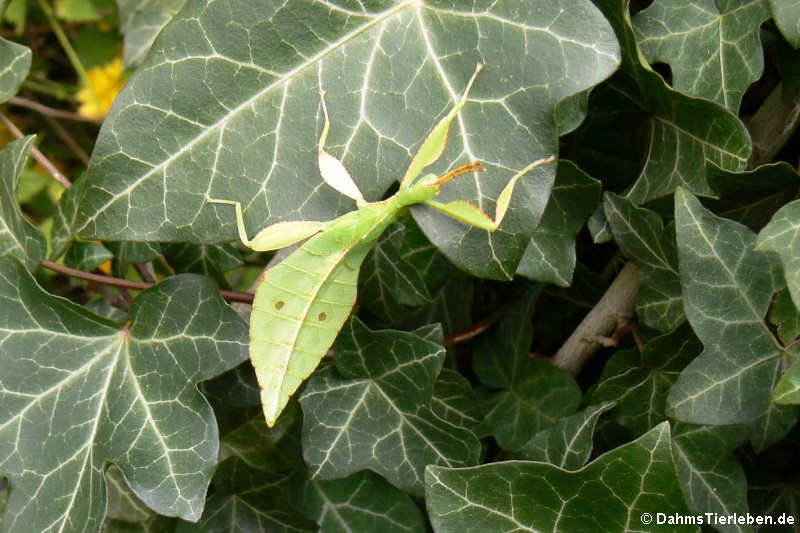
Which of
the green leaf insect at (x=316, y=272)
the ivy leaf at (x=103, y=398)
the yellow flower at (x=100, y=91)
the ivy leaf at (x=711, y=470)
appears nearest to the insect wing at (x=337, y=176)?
the green leaf insect at (x=316, y=272)

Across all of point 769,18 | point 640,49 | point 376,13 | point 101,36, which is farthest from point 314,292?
point 101,36

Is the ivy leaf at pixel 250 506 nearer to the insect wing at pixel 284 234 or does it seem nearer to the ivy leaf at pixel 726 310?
the insect wing at pixel 284 234

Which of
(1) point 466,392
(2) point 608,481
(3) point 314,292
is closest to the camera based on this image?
(2) point 608,481

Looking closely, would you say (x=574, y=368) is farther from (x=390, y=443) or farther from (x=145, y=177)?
(x=145, y=177)

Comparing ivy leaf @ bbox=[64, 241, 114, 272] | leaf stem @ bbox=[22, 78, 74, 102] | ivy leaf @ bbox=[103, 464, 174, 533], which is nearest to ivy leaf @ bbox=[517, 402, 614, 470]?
ivy leaf @ bbox=[103, 464, 174, 533]

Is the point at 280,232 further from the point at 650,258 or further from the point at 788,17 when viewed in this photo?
the point at 788,17

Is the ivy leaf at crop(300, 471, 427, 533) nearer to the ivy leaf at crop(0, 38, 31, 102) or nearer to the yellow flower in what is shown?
the ivy leaf at crop(0, 38, 31, 102)
